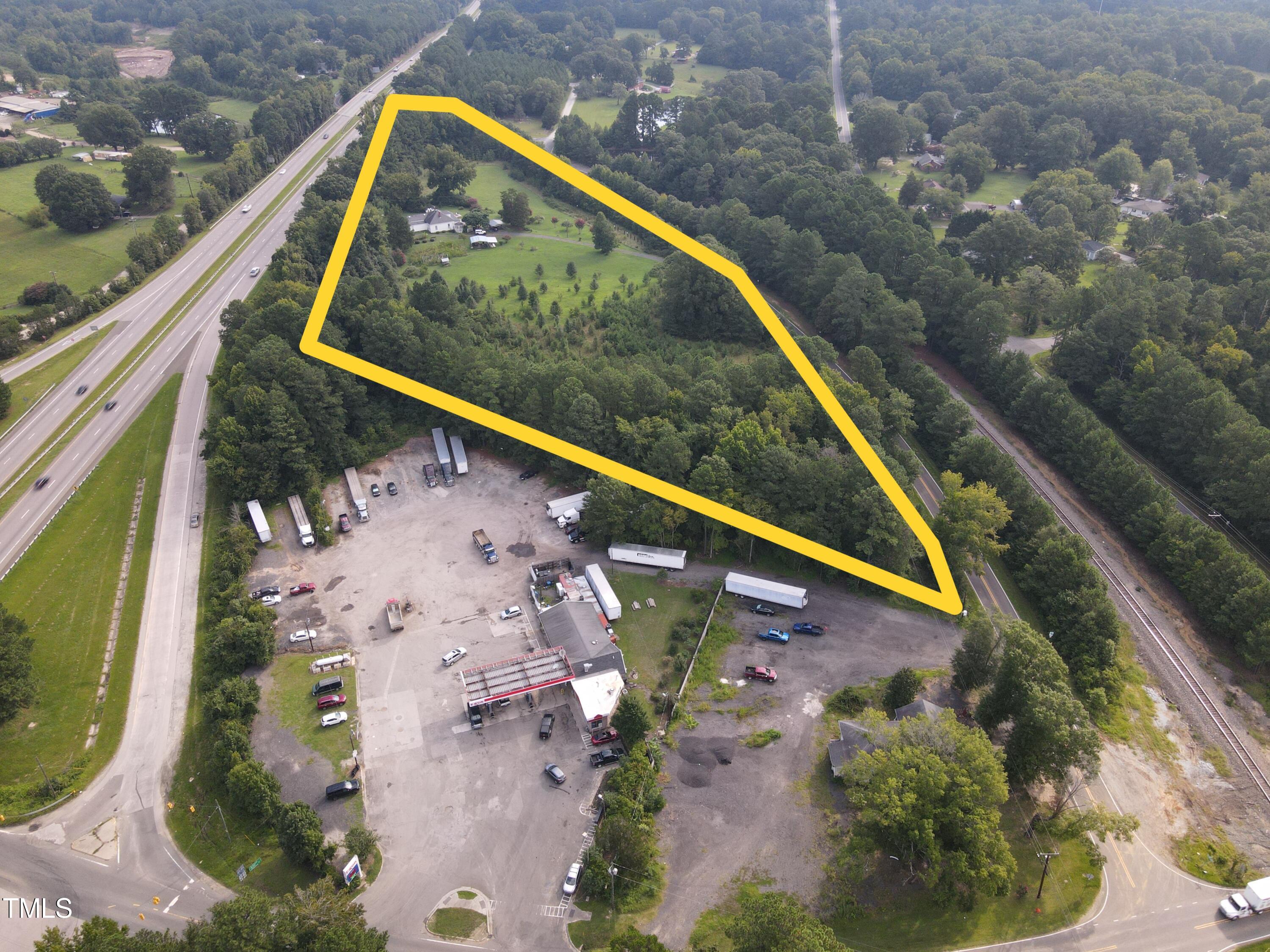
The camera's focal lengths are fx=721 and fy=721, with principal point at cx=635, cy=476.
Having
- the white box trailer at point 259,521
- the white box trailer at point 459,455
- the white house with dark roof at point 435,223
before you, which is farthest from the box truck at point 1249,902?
the white house with dark roof at point 435,223

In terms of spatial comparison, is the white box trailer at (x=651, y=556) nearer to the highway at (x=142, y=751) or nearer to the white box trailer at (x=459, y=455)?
the white box trailer at (x=459, y=455)

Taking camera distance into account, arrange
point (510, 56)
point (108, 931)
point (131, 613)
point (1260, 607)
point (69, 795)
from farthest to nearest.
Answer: point (510, 56)
point (131, 613)
point (1260, 607)
point (69, 795)
point (108, 931)

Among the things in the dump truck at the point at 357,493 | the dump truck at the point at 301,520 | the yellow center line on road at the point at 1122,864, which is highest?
the yellow center line on road at the point at 1122,864

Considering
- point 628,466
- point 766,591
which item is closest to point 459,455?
point 628,466

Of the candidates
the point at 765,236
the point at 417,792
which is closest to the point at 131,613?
the point at 417,792

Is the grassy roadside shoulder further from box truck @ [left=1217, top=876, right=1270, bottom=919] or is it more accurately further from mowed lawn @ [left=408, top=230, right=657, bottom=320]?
box truck @ [left=1217, top=876, right=1270, bottom=919]

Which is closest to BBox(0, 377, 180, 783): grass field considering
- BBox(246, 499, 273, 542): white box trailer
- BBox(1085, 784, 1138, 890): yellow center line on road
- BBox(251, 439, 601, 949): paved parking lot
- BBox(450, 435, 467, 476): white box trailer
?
BBox(246, 499, 273, 542): white box trailer

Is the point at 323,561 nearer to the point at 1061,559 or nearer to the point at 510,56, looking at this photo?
the point at 1061,559
